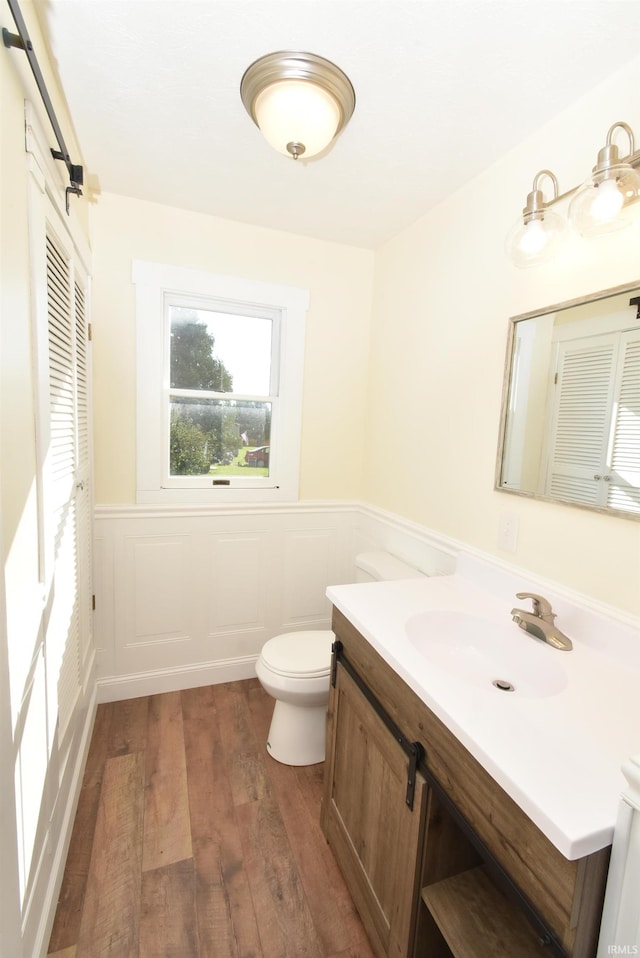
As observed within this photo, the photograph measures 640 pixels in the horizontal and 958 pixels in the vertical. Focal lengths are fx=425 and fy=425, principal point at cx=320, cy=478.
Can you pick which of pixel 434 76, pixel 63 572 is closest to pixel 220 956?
pixel 63 572

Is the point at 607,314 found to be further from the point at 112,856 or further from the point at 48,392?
the point at 112,856

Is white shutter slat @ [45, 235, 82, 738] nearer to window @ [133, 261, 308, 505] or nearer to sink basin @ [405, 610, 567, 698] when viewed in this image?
window @ [133, 261, 308, 505]

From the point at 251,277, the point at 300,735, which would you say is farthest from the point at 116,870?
the point at 251,277

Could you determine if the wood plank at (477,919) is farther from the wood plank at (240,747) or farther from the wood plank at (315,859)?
the wood plank at (240,747)

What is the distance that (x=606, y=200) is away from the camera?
999 mm

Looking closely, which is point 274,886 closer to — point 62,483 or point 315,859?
point 315,859

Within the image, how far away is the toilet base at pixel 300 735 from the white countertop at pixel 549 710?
0.74 metres

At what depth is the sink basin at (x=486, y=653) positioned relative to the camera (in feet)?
3.55

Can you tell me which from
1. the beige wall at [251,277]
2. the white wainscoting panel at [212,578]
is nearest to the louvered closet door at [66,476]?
the beige wall at [251,277]

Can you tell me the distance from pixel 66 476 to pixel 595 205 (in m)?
1.66

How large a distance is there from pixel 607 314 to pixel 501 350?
0.38m

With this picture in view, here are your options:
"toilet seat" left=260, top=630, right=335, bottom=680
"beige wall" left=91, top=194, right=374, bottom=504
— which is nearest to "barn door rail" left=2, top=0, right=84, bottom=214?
"beige wall" left=91, top=194, right=374, bottom=504

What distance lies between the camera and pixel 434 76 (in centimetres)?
118

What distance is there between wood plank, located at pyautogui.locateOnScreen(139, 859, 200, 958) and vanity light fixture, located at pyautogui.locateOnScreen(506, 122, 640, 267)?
212 centimetres
